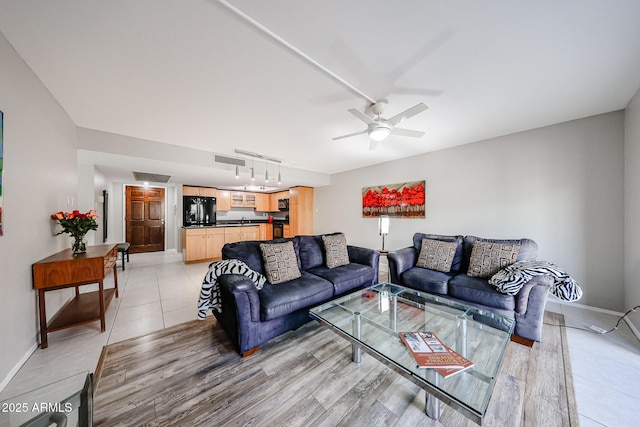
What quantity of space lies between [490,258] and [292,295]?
7.65 ft

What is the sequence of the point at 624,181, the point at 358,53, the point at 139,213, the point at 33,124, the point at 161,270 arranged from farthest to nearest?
the point at 139,213 < the point at 161,270 < the point at 624,181 < the point at 33,124 < the point at 358,53

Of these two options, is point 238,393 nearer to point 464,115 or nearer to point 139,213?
point 464,115

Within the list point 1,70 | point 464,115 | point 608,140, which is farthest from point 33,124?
point 608,140

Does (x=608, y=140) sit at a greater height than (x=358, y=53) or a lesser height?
lesser

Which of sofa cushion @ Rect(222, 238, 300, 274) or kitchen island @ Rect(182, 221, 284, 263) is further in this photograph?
kitchen island @ Rect(182, 221, 284, 263)

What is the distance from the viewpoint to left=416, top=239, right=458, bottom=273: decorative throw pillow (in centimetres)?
281

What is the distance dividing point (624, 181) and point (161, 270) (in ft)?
24.2

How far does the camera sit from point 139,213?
6367 millimetres

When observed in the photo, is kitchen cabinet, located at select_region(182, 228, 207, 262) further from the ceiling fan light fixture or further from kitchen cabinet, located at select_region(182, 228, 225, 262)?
the ceiling fan light fixture

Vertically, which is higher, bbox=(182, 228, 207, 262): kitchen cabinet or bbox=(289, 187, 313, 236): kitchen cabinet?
bbox=(289, 187, 313, 236): kitchen cabinet

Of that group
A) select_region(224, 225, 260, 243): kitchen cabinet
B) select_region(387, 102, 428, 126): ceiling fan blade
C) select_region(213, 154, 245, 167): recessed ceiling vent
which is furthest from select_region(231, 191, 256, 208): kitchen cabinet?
select_region(387, 102, 428, 126): ceiling fan blade

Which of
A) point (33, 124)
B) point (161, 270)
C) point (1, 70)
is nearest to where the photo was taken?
point (1, 70)

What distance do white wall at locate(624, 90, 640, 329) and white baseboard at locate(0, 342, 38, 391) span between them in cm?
531

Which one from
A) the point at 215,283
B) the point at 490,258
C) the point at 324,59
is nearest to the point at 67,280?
the point at 215,283
